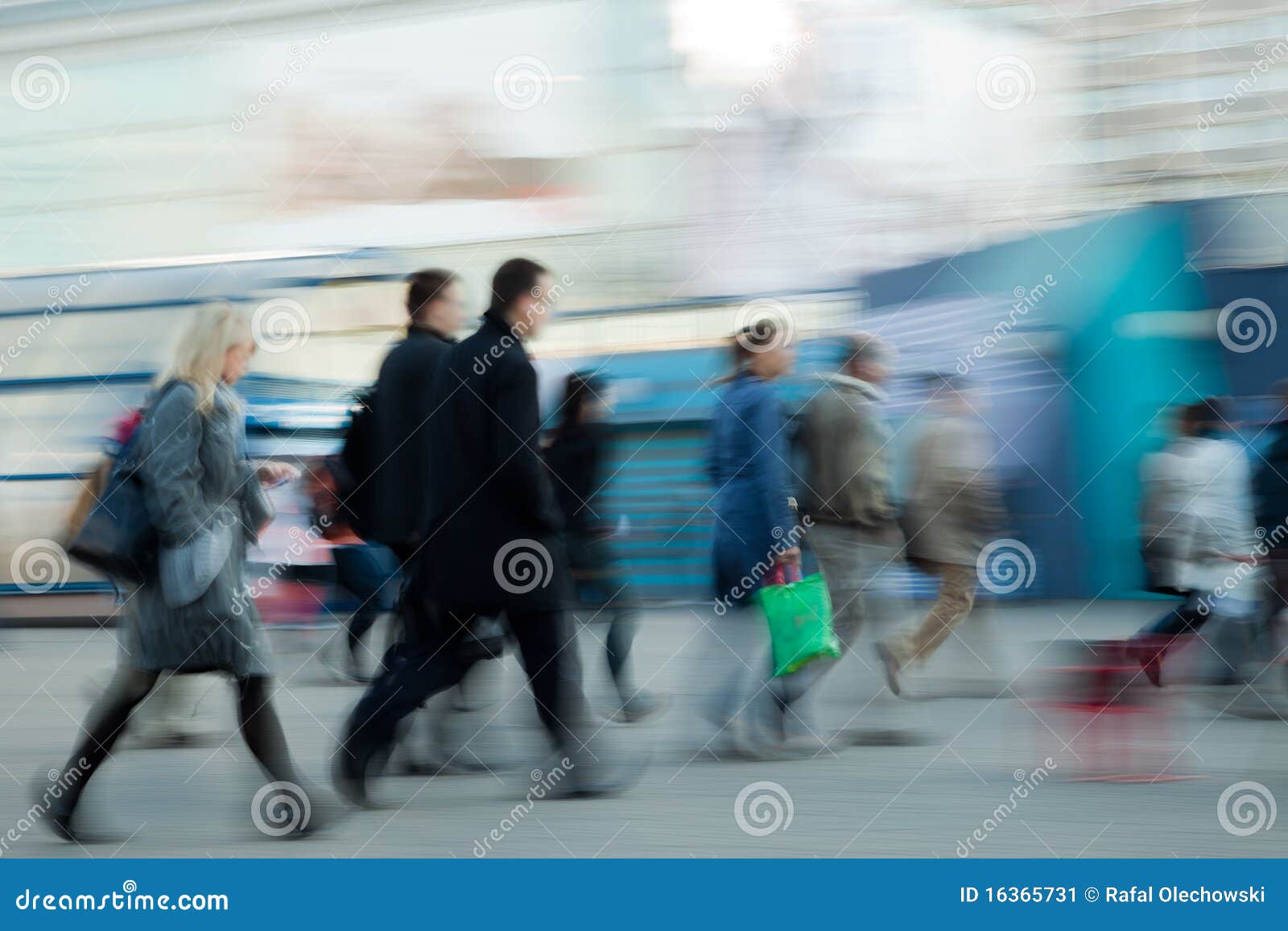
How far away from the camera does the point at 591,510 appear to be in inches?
269

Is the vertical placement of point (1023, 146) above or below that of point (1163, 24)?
below

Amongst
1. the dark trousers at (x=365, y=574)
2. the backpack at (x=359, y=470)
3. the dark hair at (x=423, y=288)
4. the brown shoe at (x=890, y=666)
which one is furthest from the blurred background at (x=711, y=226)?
the dark hair at (x=423, y=288)

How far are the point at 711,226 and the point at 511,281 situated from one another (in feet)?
24.1

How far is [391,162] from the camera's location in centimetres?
1358

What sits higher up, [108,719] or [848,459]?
[848,459]

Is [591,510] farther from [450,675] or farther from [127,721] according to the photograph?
[127,721]

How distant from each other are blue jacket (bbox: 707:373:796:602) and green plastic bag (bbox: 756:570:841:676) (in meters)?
0.11

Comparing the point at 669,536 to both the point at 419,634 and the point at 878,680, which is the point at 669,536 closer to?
the point at 878,680

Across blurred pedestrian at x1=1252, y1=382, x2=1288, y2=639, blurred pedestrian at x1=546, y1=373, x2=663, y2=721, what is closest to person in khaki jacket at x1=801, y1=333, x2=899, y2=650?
blurred pedestrian at x1=546, y1=373, x2=663, y2=721

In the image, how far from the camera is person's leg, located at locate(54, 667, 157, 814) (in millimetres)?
4504

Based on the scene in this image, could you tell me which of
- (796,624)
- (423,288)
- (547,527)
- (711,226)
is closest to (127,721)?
(547,527)

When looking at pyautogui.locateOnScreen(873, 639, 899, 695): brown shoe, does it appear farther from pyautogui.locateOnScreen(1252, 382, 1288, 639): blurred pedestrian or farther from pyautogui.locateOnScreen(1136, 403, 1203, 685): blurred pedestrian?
pyautogui.locateOnScreen(1252, 382, 1288, 639): blurred pedestrian

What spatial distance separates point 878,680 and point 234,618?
4376 millimetres
